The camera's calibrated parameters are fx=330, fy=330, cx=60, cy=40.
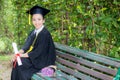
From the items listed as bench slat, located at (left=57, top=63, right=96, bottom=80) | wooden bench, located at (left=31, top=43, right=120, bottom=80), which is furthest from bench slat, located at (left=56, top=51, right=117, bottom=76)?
bench slat, located at (left=57, top=63, right=96, bottom=80)

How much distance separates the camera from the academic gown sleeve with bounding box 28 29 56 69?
5.02m

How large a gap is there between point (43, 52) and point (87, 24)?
85 centimetres

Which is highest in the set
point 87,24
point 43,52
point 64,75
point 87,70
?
point 87,24

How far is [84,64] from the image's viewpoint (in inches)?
174

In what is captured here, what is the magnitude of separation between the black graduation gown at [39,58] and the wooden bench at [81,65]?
14 cm

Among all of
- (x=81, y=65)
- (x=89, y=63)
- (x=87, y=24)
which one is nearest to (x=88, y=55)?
(x=89, y=63)

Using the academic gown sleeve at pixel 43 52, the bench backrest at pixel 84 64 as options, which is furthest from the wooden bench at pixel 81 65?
the academic gown sleeve at pixel 43 52

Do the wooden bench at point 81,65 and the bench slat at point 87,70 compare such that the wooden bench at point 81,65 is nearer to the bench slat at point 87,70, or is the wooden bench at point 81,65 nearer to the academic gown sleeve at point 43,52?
the bench slat at point 87,70

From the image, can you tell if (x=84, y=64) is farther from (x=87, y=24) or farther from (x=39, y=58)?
(x=39, y=58)

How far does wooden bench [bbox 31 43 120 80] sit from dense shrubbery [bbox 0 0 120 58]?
0.22 meters

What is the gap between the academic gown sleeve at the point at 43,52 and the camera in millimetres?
5020

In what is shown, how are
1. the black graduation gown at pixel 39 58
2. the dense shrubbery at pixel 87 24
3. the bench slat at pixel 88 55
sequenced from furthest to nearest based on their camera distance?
the black graduation gown at pixel 39 58 < the dense shrubbery at pixel 87 24 < the bench slat at pixel 88 55

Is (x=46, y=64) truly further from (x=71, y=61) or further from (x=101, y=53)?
(x=101, y=53)

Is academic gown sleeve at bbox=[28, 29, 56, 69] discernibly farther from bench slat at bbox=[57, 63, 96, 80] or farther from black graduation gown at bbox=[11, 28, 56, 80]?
bench slat at bbox=[57, 63, 96, 80]
